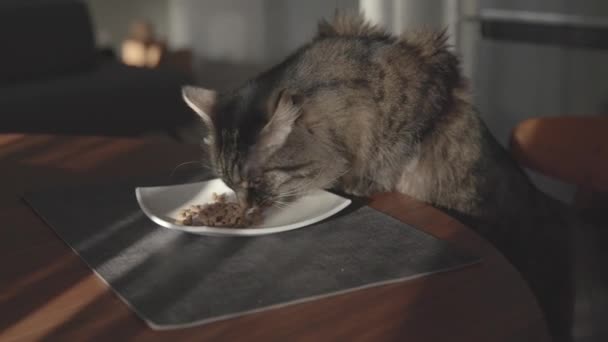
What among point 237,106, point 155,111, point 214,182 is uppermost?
point 237,106

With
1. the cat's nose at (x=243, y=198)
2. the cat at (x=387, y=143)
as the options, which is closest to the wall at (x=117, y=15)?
the cat at (x=387, y=143)

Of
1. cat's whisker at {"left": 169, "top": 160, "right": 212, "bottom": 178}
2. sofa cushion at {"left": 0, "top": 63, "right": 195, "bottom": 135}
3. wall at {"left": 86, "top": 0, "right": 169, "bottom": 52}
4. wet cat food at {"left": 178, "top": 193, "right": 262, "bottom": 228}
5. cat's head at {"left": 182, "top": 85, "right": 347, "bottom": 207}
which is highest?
cat's head at {"left": 182, "top": 85, "right": 347, "bottom": 207}

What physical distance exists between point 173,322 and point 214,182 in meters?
0.55

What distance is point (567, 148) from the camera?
174cm

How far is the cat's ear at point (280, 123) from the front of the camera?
1250 millimetres

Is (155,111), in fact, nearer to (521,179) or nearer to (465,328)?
(521,179)

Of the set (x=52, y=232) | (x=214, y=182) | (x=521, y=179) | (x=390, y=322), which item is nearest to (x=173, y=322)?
(x=390, y=322)

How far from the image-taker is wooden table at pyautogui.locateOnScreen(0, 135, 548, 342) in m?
0.86

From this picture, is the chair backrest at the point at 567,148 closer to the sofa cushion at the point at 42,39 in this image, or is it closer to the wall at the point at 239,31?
the wall at the point at 239,31

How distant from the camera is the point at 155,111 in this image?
326 centimetres

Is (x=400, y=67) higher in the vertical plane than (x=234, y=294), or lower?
higher

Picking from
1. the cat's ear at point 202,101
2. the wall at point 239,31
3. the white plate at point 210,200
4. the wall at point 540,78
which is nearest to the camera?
the white plate at point 210,200

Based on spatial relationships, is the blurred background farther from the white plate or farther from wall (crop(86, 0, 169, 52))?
the white plate

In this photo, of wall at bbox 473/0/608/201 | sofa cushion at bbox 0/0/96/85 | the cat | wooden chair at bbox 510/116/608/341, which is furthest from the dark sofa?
wooden chair at bbox 510/116/608/341
